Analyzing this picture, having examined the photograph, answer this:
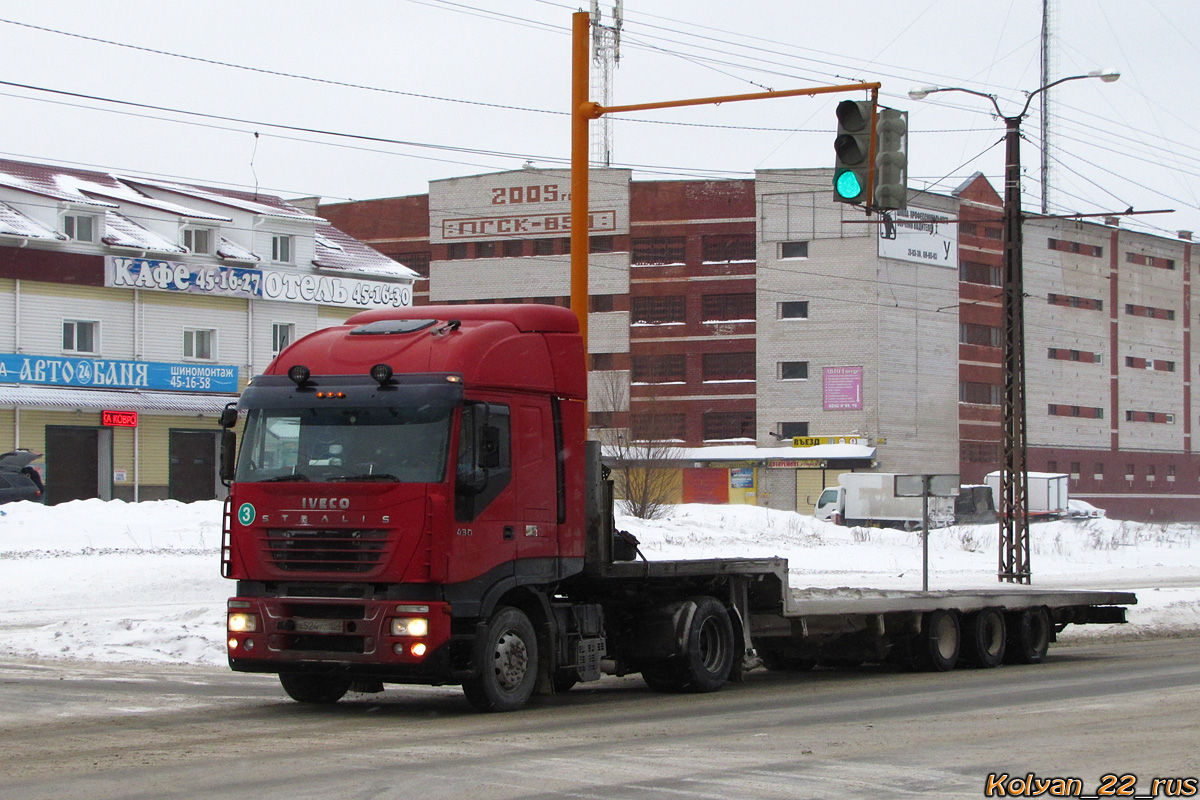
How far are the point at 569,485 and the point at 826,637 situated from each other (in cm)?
415

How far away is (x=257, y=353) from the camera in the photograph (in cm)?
5519

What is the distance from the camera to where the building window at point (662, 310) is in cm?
8044

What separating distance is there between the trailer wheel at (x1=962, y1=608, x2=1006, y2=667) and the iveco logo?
8.26 meters

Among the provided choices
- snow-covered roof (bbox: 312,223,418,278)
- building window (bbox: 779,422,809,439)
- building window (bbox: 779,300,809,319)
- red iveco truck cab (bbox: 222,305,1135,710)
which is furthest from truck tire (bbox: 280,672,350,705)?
building window (bbox: 779,300,809,319)

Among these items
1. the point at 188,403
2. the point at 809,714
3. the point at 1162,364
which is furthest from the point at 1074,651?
the point at 1162,364

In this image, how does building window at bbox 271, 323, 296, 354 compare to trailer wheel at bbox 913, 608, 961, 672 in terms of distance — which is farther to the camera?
building window at bbox 271, 323, 296, 354

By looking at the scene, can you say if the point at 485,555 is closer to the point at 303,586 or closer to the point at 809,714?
the point at 303,586

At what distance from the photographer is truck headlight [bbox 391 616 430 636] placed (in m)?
11.3

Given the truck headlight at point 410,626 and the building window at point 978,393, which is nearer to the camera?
the truck headlight at point 410,626

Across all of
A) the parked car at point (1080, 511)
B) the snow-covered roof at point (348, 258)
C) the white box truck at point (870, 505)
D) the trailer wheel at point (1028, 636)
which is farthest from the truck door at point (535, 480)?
the parked car at point (1080, 511)

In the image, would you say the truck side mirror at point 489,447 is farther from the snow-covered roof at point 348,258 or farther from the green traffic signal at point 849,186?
the snow-covered roof at point 348,258

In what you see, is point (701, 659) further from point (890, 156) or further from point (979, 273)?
point (979, 273)

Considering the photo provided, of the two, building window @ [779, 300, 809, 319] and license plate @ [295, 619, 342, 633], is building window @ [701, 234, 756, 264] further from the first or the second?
license plate @ [295, 619, 342, 633]

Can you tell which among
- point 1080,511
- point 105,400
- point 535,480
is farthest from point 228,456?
point 1080,511
